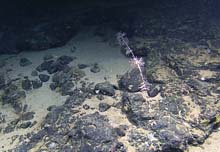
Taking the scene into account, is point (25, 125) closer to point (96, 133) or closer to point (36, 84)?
point (36, 84)

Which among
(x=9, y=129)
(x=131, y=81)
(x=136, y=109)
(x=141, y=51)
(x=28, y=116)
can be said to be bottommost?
(x=9, y=129)

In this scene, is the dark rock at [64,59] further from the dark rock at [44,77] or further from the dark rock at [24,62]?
the dark rock at [24,62]

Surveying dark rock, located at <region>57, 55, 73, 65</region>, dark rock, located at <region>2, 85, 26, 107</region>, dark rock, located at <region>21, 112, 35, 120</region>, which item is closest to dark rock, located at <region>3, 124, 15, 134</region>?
dark rock, located at <region>21, 112, 35, 120</region>

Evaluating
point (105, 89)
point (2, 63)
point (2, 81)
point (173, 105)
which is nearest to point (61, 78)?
point (105, 89)

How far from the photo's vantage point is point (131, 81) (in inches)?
159

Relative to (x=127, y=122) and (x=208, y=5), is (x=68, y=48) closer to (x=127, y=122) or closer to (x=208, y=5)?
(x=127, y=122)

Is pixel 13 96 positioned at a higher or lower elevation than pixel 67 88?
lower

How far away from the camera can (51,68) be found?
479 cm

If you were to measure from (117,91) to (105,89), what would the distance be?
6.4 inches

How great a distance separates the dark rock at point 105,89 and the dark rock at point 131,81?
0.48 feet

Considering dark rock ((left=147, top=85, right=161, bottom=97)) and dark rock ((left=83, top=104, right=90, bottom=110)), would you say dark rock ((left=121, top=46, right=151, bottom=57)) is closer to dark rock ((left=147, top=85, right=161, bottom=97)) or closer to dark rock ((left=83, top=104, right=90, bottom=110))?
dark rock ((left=147, top=85, right=161, bottom=97))

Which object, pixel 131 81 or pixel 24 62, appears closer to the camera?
pixel 131 81

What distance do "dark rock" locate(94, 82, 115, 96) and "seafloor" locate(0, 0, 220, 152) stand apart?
0.01 metres

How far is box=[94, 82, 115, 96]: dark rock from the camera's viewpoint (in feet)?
13.1
